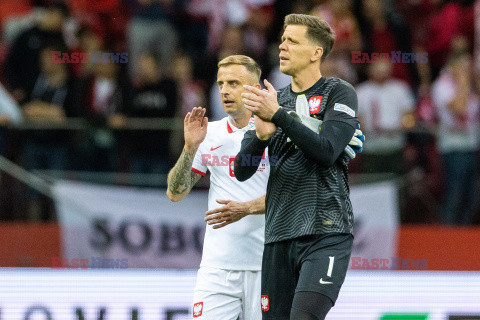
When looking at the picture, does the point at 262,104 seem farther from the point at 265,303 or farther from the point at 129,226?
the point at 129,226

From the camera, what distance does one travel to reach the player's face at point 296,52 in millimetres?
4555

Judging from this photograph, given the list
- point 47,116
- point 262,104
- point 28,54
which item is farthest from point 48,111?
point 262,104

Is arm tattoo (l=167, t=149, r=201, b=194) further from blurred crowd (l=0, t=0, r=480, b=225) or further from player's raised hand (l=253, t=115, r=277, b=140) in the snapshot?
blurred crowd (l=0, t=0, r=480, b=225)

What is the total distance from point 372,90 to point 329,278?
514 centimetres

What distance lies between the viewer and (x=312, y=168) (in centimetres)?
439

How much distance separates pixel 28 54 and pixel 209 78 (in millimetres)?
2285

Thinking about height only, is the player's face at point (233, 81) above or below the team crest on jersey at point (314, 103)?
above

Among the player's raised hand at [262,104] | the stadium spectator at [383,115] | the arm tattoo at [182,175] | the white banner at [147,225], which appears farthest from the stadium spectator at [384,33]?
the player's raised hand at [262,104]

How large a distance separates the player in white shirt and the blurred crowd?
10.6ft

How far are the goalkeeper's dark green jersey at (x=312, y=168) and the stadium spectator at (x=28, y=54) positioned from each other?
542cm

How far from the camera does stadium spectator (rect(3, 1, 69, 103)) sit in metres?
9.33

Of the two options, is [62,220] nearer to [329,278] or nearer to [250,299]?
[250,299]

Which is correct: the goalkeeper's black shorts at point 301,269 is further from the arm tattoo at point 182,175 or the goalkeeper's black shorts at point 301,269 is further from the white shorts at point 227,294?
the arm tattoo at point 182,175

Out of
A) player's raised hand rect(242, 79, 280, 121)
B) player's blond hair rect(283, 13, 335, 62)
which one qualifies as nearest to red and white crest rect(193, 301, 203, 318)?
player's raised hand rect(242, 79, 280, 121)
